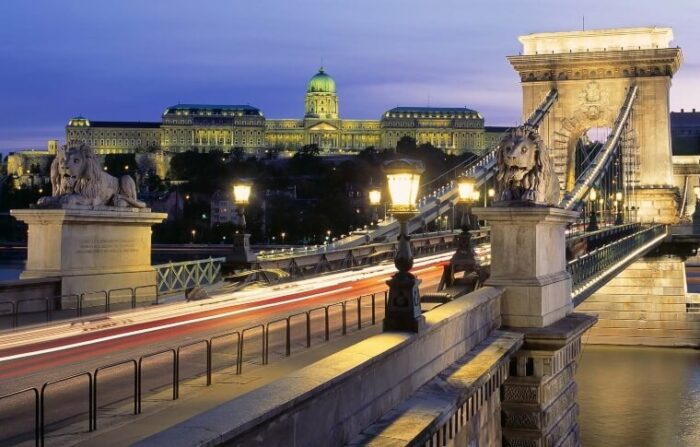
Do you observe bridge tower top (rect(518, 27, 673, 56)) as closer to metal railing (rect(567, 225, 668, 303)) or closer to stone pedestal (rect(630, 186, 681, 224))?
stone pedestal (rect(630, 186, 681, 224))

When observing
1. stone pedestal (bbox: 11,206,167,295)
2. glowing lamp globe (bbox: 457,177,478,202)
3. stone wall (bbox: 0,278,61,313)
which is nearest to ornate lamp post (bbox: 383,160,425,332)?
stone wall (bbox: 0,278,61,313)

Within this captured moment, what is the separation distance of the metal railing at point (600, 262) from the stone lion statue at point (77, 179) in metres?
9.09

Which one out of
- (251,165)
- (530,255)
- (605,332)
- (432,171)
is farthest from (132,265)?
(251,165)

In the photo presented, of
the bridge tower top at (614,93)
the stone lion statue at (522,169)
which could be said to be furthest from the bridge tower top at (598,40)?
the stone lion statue at (522,169)

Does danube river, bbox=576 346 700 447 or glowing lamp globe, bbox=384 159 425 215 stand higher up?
glowing lamp globe, bbox=384 159 425 215

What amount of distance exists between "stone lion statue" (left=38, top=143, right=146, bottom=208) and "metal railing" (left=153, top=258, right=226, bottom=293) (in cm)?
262

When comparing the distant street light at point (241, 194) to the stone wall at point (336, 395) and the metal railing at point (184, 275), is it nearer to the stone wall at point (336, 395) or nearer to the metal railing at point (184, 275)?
the metal railing at point (184, 275)

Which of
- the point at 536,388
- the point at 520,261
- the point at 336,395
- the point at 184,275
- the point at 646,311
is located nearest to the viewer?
the point at 336,395

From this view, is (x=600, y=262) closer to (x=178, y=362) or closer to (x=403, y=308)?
(x=403, y=308)

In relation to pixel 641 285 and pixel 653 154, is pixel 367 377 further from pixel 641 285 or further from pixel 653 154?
pixel 653 154

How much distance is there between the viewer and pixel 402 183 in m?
11.1

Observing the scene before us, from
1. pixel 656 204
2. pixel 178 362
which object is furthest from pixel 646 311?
pixel 178 362

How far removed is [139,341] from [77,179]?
6505mm

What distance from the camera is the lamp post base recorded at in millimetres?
9781
